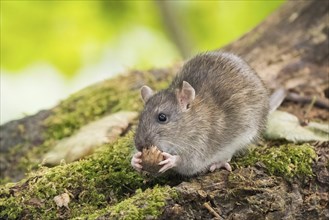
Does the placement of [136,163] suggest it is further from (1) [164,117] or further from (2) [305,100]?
(2) [305,100]

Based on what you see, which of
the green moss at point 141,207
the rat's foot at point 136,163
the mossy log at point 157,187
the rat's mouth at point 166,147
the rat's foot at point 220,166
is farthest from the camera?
the rat's mouth at point 166,147

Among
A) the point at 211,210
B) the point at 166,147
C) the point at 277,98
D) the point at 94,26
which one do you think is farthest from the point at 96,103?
the point at 94,26

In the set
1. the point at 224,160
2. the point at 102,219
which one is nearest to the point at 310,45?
the point at 224,160

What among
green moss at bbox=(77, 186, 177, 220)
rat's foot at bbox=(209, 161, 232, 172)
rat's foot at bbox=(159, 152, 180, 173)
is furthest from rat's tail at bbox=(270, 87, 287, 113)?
green moss at bbox=(77, 186, 177, 220)

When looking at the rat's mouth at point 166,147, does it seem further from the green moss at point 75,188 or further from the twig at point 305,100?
the twig at point 305,100

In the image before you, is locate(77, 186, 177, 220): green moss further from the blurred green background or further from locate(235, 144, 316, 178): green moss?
the blurred green background

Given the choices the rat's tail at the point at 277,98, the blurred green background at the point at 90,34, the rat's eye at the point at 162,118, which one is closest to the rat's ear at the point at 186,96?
the rat's eye at the point at 162,118
